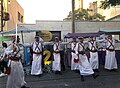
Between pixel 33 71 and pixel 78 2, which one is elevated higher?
pixel 78 2

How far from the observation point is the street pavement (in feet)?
41.4

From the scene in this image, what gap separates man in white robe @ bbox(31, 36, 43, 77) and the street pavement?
303 millimetres

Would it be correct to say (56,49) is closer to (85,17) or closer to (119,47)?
(119,47)

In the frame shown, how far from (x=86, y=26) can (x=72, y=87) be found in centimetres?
2006

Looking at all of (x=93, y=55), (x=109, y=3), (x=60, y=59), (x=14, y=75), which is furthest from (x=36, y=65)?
(x=109, y=3)

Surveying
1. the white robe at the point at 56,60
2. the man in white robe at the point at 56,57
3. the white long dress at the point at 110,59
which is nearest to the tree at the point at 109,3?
the white long dress at the point at 110,59

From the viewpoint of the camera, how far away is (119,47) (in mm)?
19844

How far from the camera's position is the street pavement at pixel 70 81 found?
1261 centimetres

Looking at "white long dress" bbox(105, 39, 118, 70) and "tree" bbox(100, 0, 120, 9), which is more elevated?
"tree" bbox(100, 0, 120, 9)

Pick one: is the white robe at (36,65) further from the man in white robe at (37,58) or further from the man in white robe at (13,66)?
the man in white robe at (13,66)

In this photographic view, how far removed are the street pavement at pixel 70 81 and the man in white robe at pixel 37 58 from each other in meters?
0.30

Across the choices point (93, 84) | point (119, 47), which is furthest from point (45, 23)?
point (93, 84)

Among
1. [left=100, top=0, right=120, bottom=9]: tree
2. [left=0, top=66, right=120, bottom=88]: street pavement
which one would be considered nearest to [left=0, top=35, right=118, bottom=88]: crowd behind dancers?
[left=0, top=66, right=120, bottom=88]: street pavement

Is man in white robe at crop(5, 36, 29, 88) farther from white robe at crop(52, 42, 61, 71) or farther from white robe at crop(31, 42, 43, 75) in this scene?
white robe at crop(52, 42, 61, 71)
